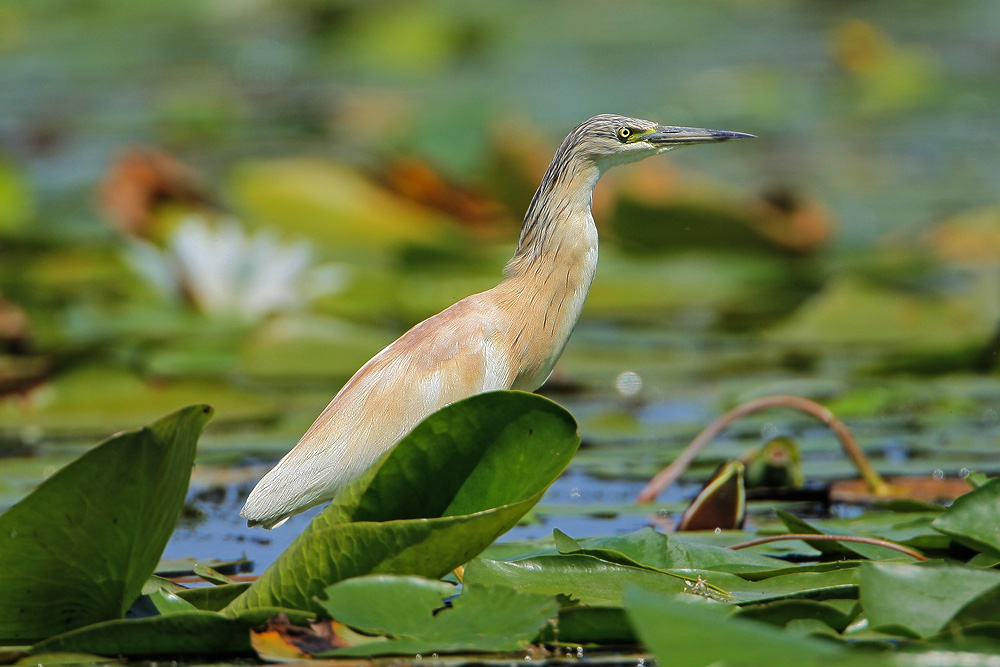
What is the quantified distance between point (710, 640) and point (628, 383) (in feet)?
10.5

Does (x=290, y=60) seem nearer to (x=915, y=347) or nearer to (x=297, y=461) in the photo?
(x=915, y=347)

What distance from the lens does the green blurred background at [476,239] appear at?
4.43 m

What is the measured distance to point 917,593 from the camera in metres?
2.11

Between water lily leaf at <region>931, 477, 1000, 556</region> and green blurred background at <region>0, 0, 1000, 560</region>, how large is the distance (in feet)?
3.84

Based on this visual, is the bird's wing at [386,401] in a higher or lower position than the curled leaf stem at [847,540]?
higher

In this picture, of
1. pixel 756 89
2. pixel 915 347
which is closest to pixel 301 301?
pixel 915 347

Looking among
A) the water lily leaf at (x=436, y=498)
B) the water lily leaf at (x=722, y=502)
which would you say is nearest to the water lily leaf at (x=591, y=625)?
the water lily leaf at (x=436, y=498)

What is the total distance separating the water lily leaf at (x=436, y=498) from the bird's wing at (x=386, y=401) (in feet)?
1.57

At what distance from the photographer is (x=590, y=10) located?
14719 millimetres

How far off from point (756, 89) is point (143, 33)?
7359mm

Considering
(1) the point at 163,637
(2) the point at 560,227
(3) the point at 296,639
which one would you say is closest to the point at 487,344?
(2) the point at 560,227

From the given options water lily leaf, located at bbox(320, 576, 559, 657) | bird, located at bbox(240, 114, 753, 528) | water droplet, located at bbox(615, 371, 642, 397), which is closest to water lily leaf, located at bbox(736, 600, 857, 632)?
water lily leaf, located at bbox(320, 576, 559, 657)

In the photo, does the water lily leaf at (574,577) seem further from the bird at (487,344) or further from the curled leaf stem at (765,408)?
the curled leaf stem at (765,408)

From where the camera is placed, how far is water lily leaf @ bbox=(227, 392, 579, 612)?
2225mm
